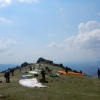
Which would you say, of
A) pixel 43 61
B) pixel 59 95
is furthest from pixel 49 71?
pixel 43 61

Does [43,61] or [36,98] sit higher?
[43,61]

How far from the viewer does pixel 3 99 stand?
2658 cm

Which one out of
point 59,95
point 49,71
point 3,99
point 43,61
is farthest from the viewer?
point 43,61

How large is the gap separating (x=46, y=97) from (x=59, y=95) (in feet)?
7.66

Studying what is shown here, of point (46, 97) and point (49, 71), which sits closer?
point (46, 97)

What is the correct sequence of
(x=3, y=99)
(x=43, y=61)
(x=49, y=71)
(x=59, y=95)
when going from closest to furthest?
(x=3, y=99) < (x=59, y=95) < (x=49, y=71) < (x=43, y=61)

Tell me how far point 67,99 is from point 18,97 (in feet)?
22.7

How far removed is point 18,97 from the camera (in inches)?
1096

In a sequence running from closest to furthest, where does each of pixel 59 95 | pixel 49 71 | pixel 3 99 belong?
pixel 3 99
pixel 59 95
pixel 49 71

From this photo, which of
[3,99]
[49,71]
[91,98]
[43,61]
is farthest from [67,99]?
[43,61]

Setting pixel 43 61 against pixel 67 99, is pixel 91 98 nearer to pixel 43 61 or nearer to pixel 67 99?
pixel 67 99

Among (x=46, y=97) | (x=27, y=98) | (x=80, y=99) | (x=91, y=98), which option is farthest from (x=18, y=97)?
(x=91, y=98)

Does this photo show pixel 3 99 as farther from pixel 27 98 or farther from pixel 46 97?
pixel 46 97

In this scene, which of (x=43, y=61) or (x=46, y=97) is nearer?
(x=46, y=97)
